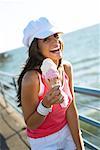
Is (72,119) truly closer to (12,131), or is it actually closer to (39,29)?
(39,29)

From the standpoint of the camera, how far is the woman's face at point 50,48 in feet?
7.22

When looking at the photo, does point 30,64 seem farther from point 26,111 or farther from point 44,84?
point 26,111

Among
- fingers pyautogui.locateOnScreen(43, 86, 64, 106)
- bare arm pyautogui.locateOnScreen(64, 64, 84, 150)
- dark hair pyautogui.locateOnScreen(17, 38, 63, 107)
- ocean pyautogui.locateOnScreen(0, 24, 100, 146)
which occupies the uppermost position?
dark hair pyautogui.locateOnScreen(17, 38, 63, 107)

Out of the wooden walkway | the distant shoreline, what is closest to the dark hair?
the wooden walkway

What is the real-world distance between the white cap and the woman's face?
5 cm

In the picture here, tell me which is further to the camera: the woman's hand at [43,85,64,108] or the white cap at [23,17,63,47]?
the white cap at [23,17,63,47]

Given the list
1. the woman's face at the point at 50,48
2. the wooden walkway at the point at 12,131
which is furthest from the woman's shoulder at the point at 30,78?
the wooden walkway at the point at 12,131

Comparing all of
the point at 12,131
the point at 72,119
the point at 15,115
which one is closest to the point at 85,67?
the point at 15,115

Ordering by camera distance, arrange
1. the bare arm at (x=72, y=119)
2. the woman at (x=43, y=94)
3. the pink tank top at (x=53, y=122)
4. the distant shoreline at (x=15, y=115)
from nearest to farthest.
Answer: the woman at (x=43, y=94) < the pink tank top at (x=53, y=122) < the bare arm at (x=72, y=119) < the distant shoreline at (x=15, y=115)

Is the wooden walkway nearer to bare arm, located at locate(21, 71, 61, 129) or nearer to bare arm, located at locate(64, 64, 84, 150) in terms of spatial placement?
bare arm, located at locate(64, 64, 84, 150)

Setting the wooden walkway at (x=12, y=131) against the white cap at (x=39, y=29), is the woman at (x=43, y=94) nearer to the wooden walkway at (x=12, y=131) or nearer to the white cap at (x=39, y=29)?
the white cap at (x=39, y=29)

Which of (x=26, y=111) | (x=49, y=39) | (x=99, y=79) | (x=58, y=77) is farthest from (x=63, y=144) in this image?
(x=99, y=79)

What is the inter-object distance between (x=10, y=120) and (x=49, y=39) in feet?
12.6

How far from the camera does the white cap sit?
2.16m
